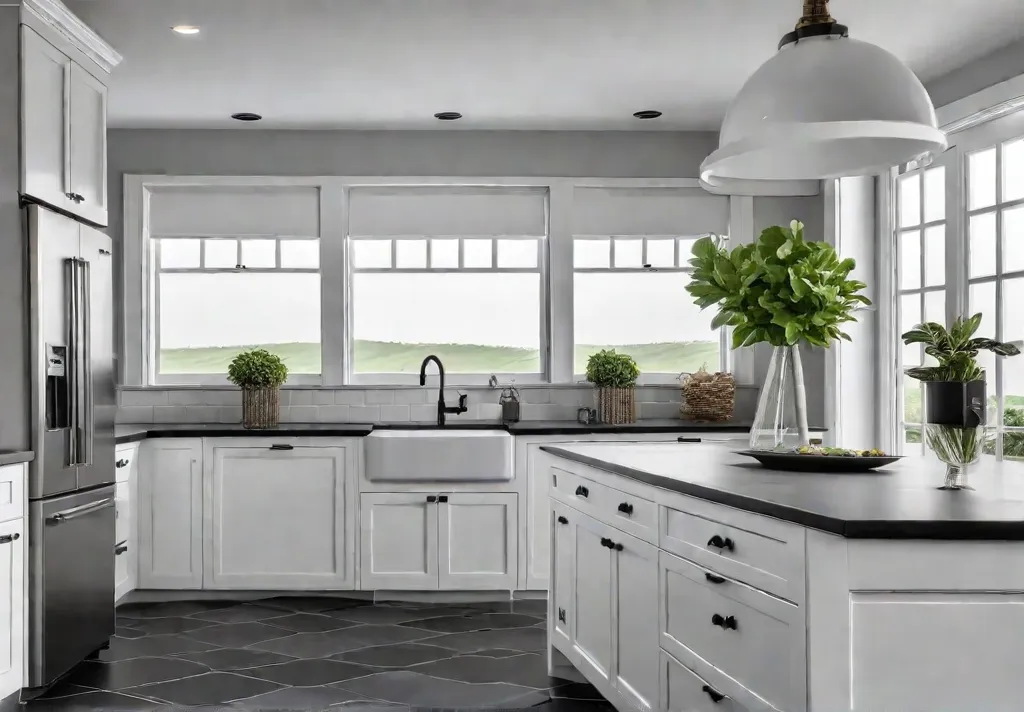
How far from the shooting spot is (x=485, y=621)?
4.61 m

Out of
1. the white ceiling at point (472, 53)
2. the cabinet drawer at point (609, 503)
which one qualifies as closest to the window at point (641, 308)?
the white ceiling at point (472, 53)

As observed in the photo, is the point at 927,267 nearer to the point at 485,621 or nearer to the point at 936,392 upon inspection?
the point at 485,621

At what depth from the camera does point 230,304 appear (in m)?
5.79

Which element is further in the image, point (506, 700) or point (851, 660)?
point (506, 700)

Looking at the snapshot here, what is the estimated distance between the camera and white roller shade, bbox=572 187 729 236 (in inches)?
230

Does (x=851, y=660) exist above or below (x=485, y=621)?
above

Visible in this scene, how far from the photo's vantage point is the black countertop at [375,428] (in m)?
5.03

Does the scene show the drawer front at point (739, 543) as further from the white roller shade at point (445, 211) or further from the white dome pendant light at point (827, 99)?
the white roller shade at point (445, 211)

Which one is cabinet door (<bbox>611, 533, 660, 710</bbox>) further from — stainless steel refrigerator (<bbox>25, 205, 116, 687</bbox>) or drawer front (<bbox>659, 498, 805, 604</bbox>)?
stainless steel refrigerator (<bbox>25, 205, 116, 687</bbox>)

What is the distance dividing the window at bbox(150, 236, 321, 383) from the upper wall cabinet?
1.64 meters

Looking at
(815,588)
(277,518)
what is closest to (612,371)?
(277,518)

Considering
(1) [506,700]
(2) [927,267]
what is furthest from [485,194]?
(1) [506,700]

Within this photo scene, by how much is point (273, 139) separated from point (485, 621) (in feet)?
10.1

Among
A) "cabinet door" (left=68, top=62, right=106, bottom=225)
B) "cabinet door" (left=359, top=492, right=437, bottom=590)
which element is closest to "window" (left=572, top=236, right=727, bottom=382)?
"cabinet door" (left=359, top=492, right=437, bottom=590)
